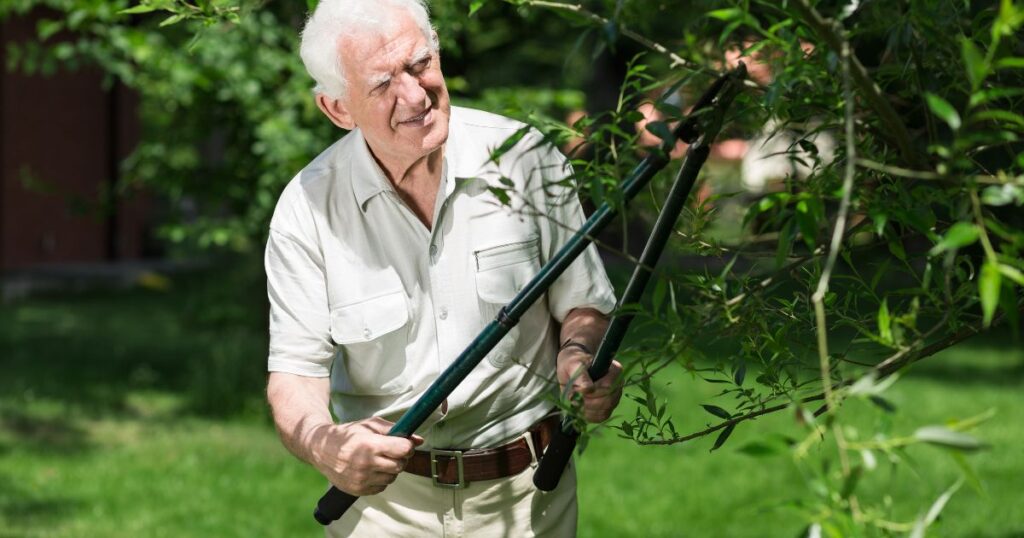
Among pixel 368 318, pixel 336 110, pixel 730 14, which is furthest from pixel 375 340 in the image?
pixel 730 14

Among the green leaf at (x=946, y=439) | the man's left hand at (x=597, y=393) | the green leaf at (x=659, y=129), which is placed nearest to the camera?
the green leaf at (x=946, y=439)

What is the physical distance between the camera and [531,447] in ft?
9.59

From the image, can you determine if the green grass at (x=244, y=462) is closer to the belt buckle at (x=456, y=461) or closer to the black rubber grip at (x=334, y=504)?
the belt buckle at (x=456, y=461)

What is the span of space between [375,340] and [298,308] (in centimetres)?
18

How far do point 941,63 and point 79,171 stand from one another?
52.2 feet

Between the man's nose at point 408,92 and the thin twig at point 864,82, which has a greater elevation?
the thin twig at point 864,82

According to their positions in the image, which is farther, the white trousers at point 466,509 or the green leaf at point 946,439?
the white trousers at point 466,509

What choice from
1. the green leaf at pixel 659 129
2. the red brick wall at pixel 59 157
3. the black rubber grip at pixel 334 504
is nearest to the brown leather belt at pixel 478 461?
the black rubber grip at pixel 334 504

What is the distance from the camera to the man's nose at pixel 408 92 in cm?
262

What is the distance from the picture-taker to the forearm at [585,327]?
2.77 m

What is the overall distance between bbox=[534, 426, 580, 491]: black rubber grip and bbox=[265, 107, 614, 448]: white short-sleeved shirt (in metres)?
0.13

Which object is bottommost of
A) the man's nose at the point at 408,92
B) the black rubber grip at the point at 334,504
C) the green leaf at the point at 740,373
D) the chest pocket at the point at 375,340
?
the black rubber grip at the point at 334,504

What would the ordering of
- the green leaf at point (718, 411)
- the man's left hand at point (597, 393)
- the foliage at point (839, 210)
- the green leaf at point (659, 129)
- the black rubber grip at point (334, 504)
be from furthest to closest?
1. the black rubber grip at point (334, 504)
2. the man's left hand at point (597, 393)
3. the green leaf at point (718, 411)
4. the green leaf at point (659, 129)
5. the foliage at point (839, 210)

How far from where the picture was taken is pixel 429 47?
8.72 feet
